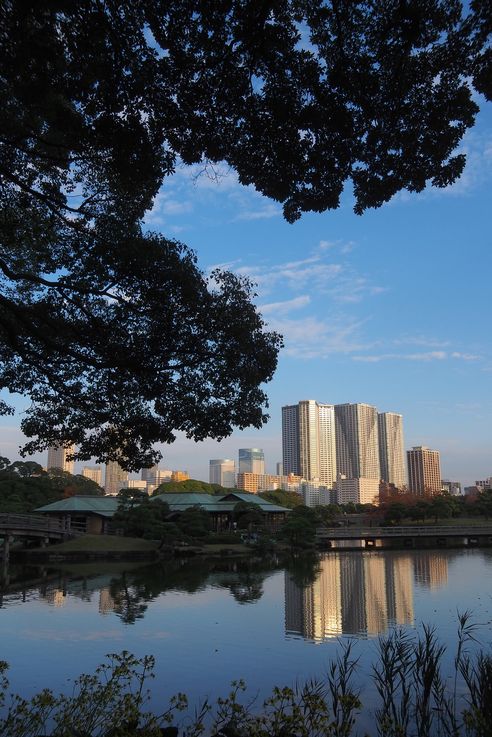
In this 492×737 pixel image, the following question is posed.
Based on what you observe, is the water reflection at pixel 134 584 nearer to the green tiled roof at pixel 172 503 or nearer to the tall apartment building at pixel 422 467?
the green tiled roof at pixel 172 503

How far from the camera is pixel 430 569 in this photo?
96.7 feet

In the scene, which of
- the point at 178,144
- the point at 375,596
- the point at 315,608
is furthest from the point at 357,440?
the point at 178,144

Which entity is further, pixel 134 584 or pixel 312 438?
pixel 312 438

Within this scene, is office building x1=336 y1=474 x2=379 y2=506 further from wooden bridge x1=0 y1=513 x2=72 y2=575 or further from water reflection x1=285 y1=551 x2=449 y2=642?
wooden bridge x1=0 y1=513 x2=72 y2=575

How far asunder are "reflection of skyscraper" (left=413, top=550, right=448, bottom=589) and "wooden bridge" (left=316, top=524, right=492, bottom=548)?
247 inches

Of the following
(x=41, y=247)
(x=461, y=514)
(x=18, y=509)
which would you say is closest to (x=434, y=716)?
(x=41, y=247)

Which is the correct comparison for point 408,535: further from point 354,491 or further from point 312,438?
point 312,438

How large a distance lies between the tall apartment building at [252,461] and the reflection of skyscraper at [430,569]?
108215 millimetres

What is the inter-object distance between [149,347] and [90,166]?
102 inches

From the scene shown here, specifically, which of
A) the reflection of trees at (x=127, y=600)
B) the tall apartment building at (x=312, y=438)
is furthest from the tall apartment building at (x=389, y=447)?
the reflection of trees at (x=127, y=600)

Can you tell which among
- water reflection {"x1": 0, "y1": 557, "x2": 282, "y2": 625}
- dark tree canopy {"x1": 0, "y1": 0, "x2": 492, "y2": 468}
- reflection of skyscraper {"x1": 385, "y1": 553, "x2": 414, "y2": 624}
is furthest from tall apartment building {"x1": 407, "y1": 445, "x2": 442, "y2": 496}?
dark tree canopy {"x1": 0, "y1": 0, "x2": 492, "y2": 468}

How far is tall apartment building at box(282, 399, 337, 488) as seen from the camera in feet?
392

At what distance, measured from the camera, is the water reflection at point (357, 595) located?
623 inches

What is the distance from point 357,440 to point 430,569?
296 ft
